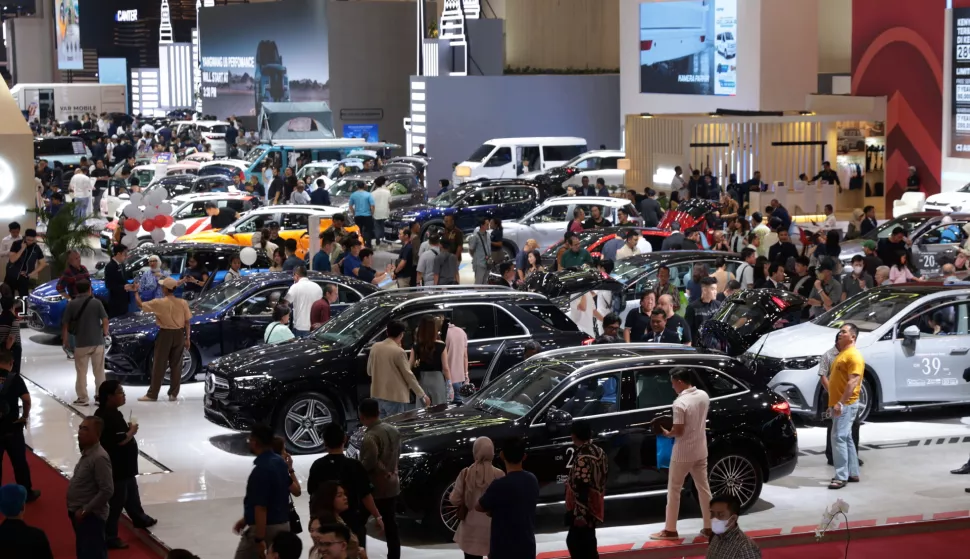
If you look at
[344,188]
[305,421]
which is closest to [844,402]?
[305,421]

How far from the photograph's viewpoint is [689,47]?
40188mm

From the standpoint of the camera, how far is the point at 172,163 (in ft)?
130

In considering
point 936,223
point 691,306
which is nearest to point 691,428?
point 691,306

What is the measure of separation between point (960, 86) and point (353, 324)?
22137 mm

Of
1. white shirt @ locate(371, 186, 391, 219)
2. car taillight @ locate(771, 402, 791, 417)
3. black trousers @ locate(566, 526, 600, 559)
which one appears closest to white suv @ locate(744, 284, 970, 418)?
car taillight @ locate(771, 402, 791, 417)

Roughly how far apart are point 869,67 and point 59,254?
23199mm

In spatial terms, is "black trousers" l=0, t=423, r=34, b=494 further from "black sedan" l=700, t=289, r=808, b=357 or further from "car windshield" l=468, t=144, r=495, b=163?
"car windshield" l=468, t=144, r=495, b=163

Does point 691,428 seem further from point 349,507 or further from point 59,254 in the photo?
point 59,254

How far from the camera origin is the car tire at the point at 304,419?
→ 1399cm

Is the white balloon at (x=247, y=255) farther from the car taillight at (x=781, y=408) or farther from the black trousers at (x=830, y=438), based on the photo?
the car taillight at (x=781, y=408)

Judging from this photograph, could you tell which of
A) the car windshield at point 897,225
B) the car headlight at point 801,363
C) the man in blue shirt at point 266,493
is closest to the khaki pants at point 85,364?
the man in blue shirt at point 266,493

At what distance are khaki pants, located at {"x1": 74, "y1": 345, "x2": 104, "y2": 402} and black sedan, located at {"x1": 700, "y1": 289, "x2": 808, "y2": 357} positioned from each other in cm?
720

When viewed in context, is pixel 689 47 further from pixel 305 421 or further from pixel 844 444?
pixel 844 444

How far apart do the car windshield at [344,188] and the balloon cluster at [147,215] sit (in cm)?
940
